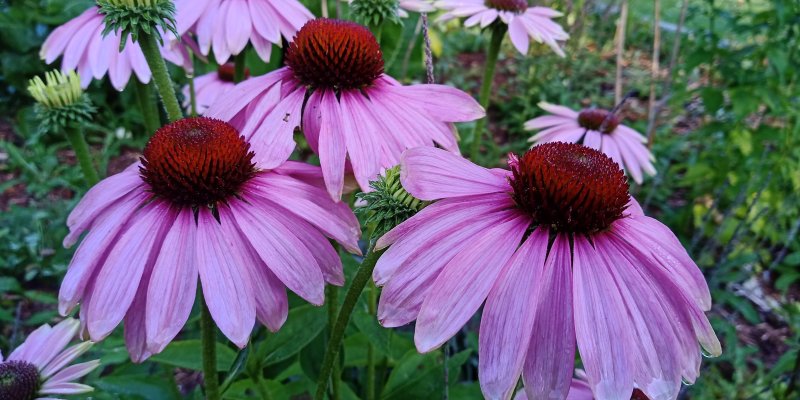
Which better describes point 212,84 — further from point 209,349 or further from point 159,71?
point 209,349

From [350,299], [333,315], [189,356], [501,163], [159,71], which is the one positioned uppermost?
[159,71]

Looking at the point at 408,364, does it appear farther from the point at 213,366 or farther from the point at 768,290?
the point at 768,290

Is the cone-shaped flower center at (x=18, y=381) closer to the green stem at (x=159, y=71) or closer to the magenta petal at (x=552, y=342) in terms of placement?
the green stem at (x=159, y=71)

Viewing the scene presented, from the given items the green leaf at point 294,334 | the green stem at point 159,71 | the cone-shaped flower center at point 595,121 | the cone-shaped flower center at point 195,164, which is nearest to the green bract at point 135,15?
the green stem at point 159,71

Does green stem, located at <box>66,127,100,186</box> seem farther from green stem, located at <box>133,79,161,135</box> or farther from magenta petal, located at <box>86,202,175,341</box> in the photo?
magenta petal, located at <box>86,202,175,341</box>

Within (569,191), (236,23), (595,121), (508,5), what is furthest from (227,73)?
(569,191)
